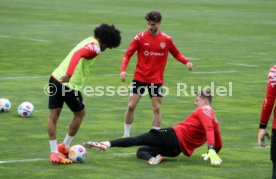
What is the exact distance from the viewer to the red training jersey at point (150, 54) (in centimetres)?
1627

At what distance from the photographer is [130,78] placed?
84.5 feet

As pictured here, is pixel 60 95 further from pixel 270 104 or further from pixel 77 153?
pixel 270 104

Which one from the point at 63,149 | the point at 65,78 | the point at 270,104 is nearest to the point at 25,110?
Answer: the point at 63,149

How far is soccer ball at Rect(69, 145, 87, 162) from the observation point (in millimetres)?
13656

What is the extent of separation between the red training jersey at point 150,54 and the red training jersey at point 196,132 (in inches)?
97.1

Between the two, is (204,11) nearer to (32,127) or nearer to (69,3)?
(69,3)

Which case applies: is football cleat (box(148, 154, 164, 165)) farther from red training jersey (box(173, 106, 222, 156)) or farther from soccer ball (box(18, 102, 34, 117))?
soccer ball (box(18, 102, 34, 117))

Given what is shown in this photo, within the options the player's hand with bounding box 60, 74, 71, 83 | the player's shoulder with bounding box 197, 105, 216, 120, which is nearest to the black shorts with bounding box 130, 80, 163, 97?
the player's shoulder with bounding box 197, 105, 216, 120

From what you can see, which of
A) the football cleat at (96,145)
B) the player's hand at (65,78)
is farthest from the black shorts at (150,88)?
the player's hand at (65,78)

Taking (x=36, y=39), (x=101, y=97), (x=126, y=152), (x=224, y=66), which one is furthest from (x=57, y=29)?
(x=126, y=152)

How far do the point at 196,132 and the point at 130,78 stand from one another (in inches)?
473

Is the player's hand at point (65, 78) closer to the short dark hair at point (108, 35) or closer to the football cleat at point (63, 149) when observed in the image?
the short dark hair at point (108, 35)

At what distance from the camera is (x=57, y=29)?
4219cm

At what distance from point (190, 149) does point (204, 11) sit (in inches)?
1686
